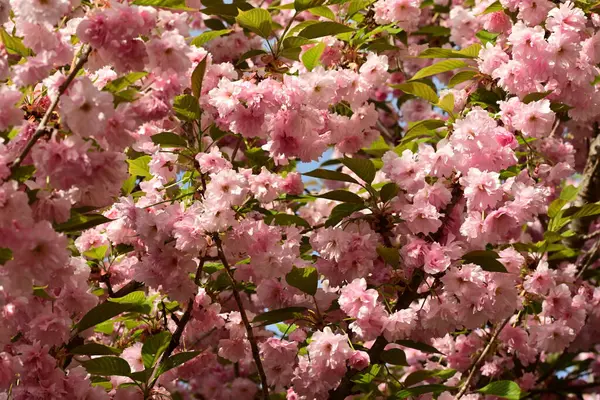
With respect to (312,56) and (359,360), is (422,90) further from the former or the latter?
(359,360)

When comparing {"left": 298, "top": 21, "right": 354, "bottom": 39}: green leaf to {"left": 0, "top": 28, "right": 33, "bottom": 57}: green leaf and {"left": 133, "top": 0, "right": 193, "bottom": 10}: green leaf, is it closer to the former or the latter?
{"left": 133, "top": 0, "right": 193, "bottom": 10}: green leaf

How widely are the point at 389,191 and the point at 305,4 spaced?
30.7 inches

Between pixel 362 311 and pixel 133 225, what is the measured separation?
2.59ft

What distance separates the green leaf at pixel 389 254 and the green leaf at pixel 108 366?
0.89 meters

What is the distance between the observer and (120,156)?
82.6 inches

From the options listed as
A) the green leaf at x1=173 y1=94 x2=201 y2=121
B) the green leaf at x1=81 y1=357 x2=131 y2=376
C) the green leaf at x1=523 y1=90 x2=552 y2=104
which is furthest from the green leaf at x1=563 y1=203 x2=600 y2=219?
the green leaf at x1=81 y1=357 x2=131 y2=376

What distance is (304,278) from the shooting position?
2.73 metres

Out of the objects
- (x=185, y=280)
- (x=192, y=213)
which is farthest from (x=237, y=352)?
(x=192, y=213)

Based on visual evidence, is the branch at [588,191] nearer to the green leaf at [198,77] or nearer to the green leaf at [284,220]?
the green leaf at [284,220]

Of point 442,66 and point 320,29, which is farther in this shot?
point 442,66

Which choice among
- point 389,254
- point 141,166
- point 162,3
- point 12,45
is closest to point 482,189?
point 389,254

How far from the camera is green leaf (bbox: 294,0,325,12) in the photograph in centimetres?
298

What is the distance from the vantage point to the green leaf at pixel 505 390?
9.25 ft

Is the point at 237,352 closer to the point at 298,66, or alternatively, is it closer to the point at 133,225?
the point at 133,225
